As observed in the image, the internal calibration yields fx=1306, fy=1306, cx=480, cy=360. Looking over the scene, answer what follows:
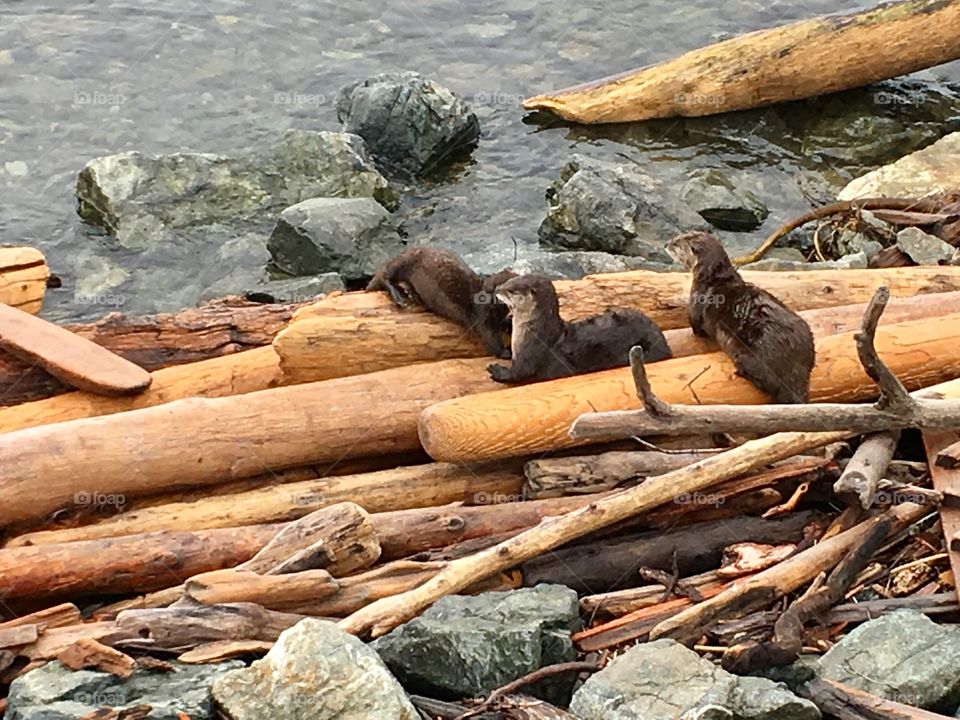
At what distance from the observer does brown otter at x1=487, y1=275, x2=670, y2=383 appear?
7.28 metres

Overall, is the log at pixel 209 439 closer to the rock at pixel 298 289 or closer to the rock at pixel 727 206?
the rock at pixel 298 289

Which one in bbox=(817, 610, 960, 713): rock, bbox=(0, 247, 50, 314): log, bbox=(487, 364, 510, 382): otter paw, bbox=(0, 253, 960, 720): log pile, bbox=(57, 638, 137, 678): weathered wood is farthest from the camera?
bbox=(0, 247, 50, 314): log

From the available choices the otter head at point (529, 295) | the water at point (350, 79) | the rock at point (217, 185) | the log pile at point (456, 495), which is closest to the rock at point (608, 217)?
the water at point (350, 79)

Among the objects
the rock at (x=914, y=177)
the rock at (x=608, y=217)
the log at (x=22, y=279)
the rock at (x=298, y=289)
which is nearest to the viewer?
the log at (x=22, y=279)

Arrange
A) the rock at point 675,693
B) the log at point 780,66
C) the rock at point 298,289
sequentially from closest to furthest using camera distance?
the rock at point 675,693
the rock at point 298,289
the log at point 780,66

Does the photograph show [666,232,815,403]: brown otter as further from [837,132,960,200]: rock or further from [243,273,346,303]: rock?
[837,132,960,200]: rock

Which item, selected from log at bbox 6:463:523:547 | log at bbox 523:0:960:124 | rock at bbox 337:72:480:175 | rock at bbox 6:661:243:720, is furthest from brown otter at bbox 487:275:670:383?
log at bbox 523:0:960:124

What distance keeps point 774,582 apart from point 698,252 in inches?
108

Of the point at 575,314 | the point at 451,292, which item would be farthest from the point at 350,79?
the point at 575,314

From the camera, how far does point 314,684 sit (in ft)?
15.8

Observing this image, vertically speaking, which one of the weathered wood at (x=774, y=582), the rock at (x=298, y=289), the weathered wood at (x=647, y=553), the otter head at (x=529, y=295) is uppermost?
the otter head at (x=529, y=295)

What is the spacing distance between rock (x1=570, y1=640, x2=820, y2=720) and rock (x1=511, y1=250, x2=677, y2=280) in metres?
5.30

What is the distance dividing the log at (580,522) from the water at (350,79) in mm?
5784

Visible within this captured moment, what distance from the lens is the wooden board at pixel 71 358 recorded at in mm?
7262
